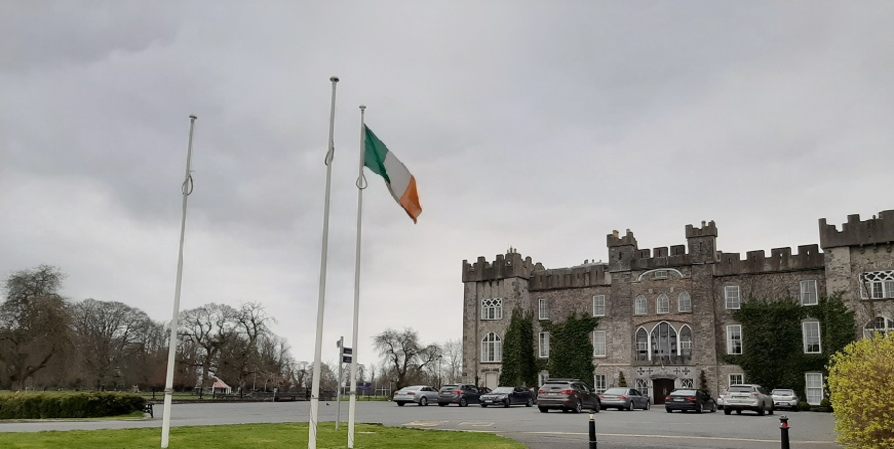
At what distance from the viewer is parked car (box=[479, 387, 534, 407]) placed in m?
42.2

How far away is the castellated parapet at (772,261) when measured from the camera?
48469 mm

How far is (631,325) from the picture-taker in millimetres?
54469

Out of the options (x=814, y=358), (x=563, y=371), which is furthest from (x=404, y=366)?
(x=814, y=358)

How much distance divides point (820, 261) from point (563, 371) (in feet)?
62.8

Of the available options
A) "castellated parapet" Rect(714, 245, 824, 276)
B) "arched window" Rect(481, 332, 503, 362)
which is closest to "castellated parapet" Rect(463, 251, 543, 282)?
"arched window" Rect(481, 332, 503, 362)

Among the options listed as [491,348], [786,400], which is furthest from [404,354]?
[786,400]

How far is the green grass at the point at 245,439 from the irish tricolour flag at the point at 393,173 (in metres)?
5.12

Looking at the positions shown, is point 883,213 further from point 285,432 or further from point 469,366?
point 285,432

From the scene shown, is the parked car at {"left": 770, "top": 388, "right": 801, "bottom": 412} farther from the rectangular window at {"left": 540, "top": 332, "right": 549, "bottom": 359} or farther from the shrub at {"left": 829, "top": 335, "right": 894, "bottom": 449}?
the shrub at {"left": 829, "top": 335, "right": 894, "bottom": 449}

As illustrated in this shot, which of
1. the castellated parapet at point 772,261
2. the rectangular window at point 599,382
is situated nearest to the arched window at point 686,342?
the castellated parapet at point 772,261

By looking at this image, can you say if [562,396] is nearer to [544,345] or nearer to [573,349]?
[573,349]

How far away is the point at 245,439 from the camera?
16.7m

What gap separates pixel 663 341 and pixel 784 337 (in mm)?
8094

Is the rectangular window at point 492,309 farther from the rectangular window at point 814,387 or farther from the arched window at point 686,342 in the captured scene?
the rectangular window at point 814,387
